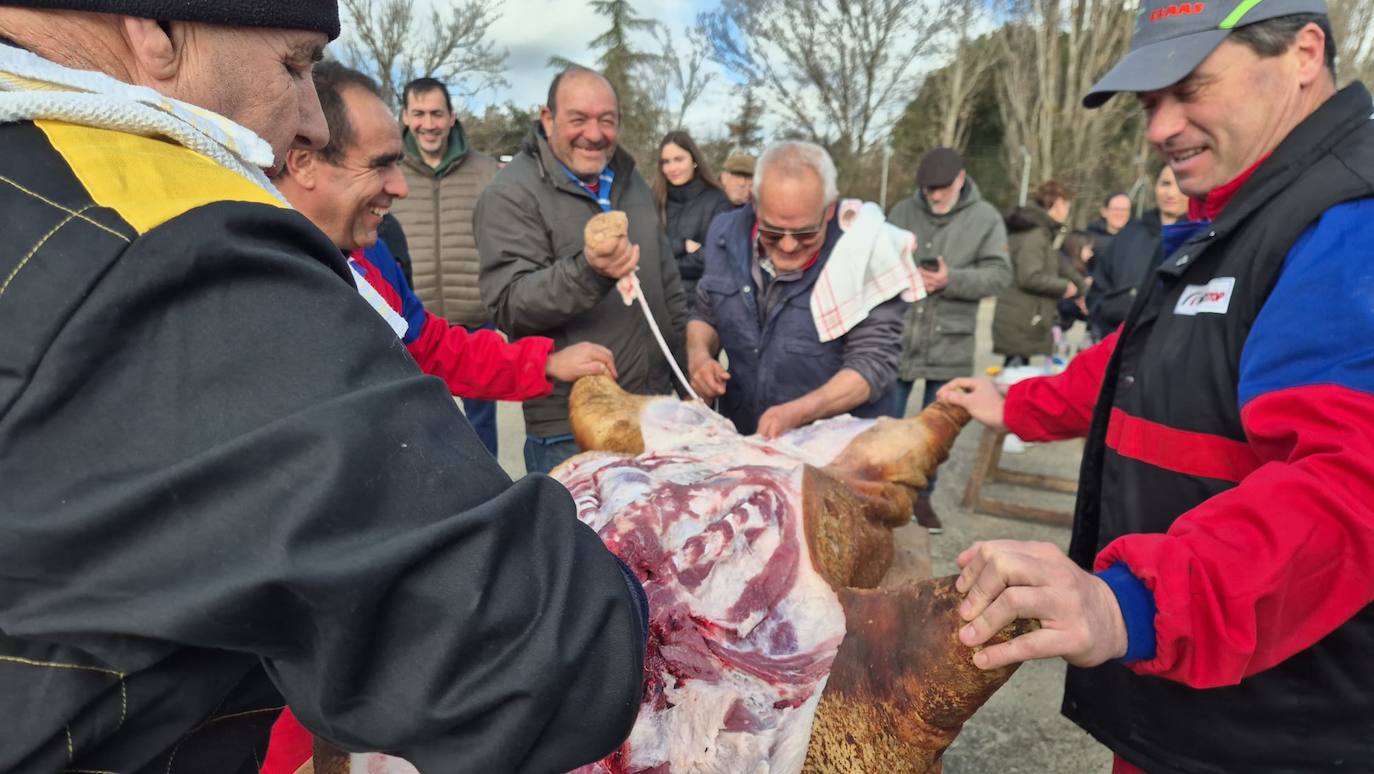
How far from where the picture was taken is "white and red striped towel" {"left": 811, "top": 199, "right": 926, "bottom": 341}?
9.93 feet

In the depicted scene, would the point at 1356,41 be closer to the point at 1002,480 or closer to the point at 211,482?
the point at 1002,480

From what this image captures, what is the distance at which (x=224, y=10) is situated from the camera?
0.79m

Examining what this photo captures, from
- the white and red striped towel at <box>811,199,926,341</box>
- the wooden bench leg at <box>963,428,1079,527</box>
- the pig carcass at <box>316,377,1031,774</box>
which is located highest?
the white and red striped towel at <box>811,199,926,341</box>

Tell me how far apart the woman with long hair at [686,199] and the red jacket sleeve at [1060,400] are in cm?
341

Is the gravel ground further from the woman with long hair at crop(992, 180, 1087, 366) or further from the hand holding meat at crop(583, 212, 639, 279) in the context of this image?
the woman with long hair at crop(992, 180, 1087, 366)

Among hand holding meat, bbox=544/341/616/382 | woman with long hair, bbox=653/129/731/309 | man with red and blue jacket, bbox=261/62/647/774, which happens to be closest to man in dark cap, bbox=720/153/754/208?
woman with long hair, bbox=653/129/731/309

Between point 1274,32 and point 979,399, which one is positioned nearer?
point 1274,32

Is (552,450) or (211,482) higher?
(211,482)

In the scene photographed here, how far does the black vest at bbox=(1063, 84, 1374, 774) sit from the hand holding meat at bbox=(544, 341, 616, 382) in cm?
180

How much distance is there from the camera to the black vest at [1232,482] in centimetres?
140

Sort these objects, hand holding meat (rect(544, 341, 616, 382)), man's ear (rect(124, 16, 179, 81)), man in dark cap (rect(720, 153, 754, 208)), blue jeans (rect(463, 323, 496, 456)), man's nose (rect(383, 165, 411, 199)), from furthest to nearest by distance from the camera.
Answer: man in dark cap (rect(720, 153, 754, 208)) → blue jeans (rect(463, 323, 496, 456)) → hand holding meat (rect(544, 341, 616, 382)) → man's nose (rect(383, 165, 411, 199)) → man's ear (rect(124, 16, 179, 81))

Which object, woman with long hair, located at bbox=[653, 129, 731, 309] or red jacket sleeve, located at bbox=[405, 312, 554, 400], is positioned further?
woman with long hair, located at bbox=[653, 129, 731, 309]

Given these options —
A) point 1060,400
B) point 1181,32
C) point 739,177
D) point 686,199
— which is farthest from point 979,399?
point 739,177

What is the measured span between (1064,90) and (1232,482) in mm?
23671
